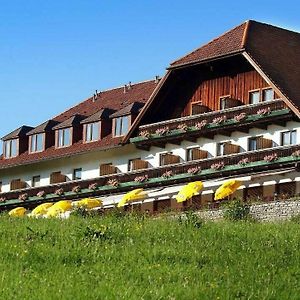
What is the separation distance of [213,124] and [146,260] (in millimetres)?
30960

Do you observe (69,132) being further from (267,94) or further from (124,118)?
(267,94)

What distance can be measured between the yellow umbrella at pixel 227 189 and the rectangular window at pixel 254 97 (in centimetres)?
611


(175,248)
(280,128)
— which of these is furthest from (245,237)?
(280,128)

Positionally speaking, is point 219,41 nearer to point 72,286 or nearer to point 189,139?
point 189,139

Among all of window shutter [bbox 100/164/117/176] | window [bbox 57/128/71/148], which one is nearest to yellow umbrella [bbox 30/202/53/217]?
window shutter [bbox 100/164/117/176]

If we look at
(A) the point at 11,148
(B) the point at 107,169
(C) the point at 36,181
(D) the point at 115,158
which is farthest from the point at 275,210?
(A) the point at 11,148

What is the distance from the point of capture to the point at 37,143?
66.9 metres

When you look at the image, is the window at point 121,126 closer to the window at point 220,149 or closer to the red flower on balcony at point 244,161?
the window at point 220,149

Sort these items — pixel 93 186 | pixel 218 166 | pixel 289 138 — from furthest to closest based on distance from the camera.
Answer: pixel 93 186, pixel 218 166, pixel 289 138

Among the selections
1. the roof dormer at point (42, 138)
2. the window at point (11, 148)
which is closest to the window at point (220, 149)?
the roof dormer at point (42, 138)

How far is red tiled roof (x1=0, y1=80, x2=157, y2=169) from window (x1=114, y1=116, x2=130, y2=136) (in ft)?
1.63

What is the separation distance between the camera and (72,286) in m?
19.4

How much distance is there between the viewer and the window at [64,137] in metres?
64.3

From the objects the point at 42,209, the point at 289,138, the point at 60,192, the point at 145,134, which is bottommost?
the point at 42,209
